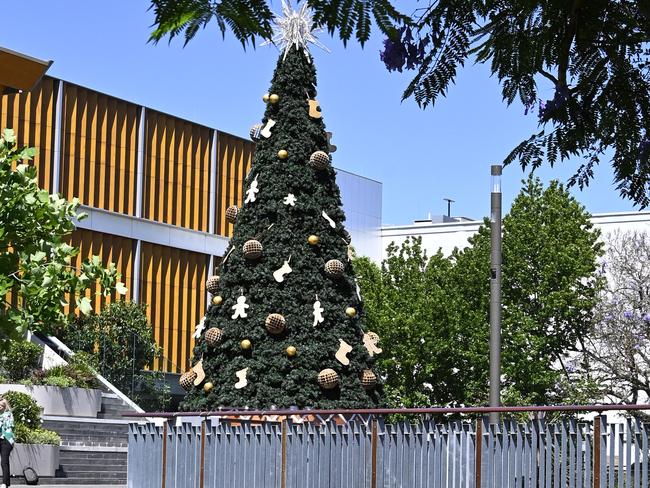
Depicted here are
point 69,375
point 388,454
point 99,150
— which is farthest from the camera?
point 99,150

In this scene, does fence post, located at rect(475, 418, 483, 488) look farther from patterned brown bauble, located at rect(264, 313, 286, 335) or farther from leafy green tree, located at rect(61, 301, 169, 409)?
leafy green tree, located at rect(61, 301, 169, 409)

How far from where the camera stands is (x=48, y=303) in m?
17.5

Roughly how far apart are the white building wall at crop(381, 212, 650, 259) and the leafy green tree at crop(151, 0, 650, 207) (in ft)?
149

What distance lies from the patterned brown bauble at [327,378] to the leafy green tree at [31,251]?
3.54 metres

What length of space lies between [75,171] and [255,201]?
68.1ft

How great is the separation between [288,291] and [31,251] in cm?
388

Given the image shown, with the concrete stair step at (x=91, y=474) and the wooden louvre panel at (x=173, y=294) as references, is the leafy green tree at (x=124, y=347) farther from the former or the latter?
the concrete stair step at (x=91, y=474)

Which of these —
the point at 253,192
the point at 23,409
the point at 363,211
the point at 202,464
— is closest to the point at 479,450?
the point at 202,464

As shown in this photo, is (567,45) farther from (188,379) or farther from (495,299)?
(188,379)

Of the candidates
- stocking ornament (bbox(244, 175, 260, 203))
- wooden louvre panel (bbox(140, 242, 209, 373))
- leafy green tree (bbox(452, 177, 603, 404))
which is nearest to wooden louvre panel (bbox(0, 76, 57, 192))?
wooden louvre panel (bbox(140, 242, 209, 373))

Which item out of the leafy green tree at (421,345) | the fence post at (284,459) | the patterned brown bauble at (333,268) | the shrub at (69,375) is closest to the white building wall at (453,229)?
the leafy green tree at (421,345)

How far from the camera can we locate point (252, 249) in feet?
61.8

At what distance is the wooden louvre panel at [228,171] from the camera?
45281 mm

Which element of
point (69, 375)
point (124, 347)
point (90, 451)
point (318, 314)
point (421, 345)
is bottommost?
point (90, 451)
